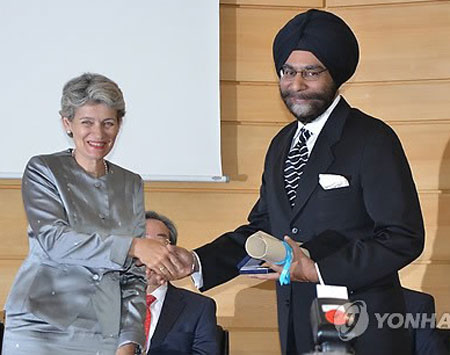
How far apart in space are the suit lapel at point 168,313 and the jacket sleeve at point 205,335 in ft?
0.34

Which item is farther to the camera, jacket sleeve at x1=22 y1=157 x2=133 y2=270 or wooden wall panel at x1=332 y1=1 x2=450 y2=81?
wooden wall panel at x1=332 y1=1 x2=450 y2=81

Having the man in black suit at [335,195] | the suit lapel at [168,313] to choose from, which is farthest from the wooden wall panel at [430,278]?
the man in black suit at [335,195]

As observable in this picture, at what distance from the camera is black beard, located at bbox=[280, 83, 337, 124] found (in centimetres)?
293

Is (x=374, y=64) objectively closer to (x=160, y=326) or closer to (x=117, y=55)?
(x=117, y=55)

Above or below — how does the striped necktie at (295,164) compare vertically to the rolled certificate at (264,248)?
above

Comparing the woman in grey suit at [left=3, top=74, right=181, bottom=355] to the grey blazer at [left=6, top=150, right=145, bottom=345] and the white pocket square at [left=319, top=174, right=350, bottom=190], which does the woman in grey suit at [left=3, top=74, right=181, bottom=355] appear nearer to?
the grey blazer at [left=6, top=150, right=145, bottom=345]

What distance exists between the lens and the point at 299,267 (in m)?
2.63

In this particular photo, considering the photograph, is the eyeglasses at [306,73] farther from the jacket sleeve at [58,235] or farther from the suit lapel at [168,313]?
the suit lapel at [168,313]

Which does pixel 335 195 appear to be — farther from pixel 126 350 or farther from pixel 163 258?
pixel 126 350

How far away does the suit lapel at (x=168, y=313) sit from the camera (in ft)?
13.1

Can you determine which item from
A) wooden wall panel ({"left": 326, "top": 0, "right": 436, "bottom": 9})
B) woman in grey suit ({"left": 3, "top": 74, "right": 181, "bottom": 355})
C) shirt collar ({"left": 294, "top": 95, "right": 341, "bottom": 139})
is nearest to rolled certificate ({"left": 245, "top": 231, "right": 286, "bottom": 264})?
woman in grey suit ({"left": 3, "top": 74, "right": 181, "bottom": 355})

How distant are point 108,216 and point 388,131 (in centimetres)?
89

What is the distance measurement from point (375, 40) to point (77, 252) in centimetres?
257

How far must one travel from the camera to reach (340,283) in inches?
106
